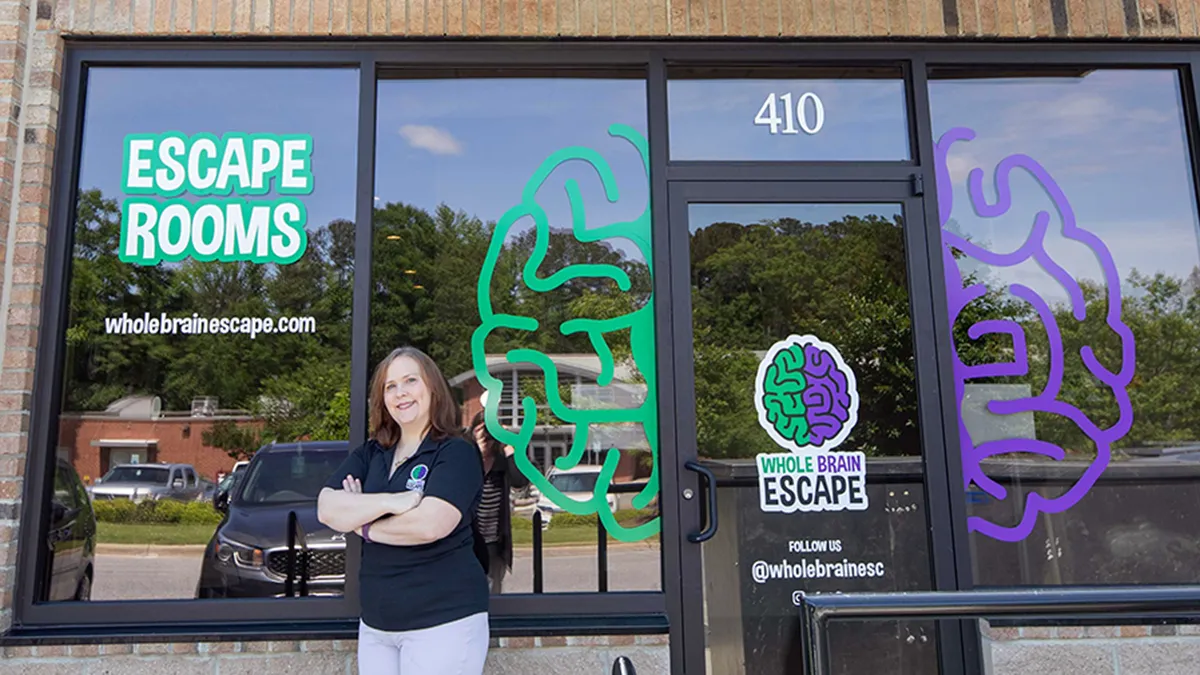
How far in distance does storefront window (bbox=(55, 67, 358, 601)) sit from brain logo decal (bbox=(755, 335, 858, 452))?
5.88 ft

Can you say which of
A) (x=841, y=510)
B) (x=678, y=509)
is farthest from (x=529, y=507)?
(x=841, y=510)

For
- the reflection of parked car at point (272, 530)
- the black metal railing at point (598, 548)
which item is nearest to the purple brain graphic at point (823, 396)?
the black metal railing at point (598, 548)

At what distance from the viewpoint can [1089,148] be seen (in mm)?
3682

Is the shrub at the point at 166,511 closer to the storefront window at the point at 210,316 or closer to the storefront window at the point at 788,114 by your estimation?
the storefront window at the point at 210,316

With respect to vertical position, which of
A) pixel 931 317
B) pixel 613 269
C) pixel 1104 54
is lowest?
pixel 931 317

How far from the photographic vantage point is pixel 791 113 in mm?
3531

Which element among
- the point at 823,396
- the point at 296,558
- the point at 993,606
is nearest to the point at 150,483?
the point at 296,558

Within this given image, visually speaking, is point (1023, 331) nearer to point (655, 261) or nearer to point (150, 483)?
point (655, 261)

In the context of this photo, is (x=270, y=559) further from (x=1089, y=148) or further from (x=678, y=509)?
(x=1089, y=148)

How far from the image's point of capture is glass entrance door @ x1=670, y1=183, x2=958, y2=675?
314cm

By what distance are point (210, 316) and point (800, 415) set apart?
2519mm

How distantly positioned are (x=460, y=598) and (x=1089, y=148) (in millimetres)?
3454

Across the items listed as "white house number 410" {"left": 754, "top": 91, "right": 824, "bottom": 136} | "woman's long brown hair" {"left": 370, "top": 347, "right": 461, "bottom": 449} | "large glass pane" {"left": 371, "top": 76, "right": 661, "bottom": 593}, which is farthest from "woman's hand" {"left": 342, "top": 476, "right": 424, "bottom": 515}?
"white house number 410" {"left": 754, "top": 91, "right": 824, "bottom": 136}

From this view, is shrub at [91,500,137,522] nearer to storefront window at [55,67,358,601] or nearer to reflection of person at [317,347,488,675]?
storefront window at [55,67,358,601]
